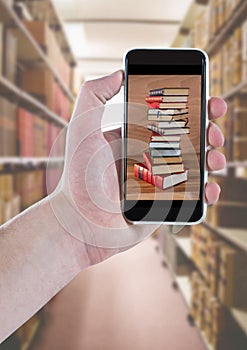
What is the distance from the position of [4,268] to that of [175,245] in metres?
3.03

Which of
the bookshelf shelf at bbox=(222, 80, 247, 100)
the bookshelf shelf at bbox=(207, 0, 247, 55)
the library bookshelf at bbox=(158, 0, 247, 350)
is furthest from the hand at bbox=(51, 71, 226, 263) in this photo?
the bookshelf shelf at bbox=(207, 0, 247, 55)

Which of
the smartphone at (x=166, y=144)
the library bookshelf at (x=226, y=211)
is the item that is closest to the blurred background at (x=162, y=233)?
the library bookshelf at (x=226, y=211)

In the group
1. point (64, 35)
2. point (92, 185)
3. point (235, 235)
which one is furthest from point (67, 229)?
point (64, 35)

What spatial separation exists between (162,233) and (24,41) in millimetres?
2335

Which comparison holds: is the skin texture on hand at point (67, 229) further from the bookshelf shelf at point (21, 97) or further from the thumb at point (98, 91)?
the bookshelf shelf at point (21, 97)

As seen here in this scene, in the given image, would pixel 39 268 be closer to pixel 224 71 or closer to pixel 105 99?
pixel 105 99

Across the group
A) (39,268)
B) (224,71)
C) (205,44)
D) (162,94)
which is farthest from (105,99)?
(205,44)

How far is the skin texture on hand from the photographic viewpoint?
71 cm

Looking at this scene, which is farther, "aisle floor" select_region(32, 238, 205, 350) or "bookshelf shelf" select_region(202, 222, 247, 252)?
"aisle floor" select_region(32, 238, 205, 350)

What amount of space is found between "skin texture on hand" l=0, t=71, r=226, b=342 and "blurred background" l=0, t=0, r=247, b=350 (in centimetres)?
118

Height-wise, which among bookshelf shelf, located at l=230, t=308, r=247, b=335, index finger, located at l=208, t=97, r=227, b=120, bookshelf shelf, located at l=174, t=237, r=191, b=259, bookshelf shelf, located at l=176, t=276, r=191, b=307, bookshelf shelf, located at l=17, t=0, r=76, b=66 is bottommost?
Result: bookshelf shelf, located at l=176, t=276, r=191, b=307

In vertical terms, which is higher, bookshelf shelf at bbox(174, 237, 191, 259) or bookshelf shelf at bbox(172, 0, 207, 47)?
bookshelf shelf at bbox(172, 0, 207, 47)

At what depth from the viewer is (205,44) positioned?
8.67 ft

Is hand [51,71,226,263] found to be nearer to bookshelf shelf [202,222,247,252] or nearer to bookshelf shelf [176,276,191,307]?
bookshelf shelf [202,222,247,252]
